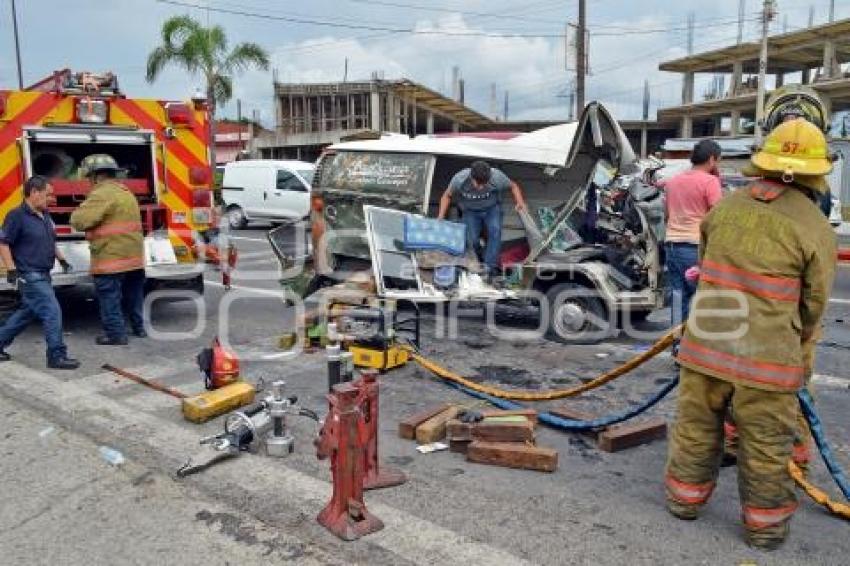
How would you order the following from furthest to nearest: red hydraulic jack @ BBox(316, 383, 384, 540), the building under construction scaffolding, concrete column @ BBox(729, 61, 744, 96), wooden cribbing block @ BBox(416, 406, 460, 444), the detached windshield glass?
concrete column @ BBox(729, 61, 744, 96) < the building under construction scaffolding < the detached windshield glass < wooden cribbing block @ BBox(416, 406, 460, 444) < red hydraulic jack @ BBox(316, 383, 384, 540)

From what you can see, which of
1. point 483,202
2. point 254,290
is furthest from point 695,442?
point 254,290

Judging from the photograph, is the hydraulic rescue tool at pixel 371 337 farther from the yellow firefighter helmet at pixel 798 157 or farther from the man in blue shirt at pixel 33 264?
the yellow firefighter helmet at pixel 798 157

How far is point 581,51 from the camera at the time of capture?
65.3 feet

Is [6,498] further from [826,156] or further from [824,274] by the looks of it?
[826,156]

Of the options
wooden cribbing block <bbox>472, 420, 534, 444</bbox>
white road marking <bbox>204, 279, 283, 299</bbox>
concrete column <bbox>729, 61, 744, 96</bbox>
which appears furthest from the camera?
concrete column <bbox>729, 61, 744, 96</bbox>

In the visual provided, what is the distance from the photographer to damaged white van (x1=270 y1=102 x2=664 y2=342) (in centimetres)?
684

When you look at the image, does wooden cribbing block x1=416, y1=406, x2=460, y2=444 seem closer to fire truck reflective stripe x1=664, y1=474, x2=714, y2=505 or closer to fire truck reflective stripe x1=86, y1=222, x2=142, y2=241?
fire truck reflective stripe x1=664, y1=474, x2=714, y2=505

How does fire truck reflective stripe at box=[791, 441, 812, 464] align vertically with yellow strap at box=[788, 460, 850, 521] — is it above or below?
above

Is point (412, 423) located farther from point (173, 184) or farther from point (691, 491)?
point (173, 184)

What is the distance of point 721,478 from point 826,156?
1.69 meters

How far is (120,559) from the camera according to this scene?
310 centimetres

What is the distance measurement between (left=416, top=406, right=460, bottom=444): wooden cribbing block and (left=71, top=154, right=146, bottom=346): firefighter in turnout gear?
11.9 feet

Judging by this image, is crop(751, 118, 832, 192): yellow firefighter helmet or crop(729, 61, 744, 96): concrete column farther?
crop(729, 61, 744, 96): concrete column

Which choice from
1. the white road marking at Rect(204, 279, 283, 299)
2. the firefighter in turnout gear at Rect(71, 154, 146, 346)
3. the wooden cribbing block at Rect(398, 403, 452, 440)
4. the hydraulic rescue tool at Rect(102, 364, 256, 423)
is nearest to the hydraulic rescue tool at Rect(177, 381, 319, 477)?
the hydraulic rescue tool at Rect(102, 364, 256, 423)
